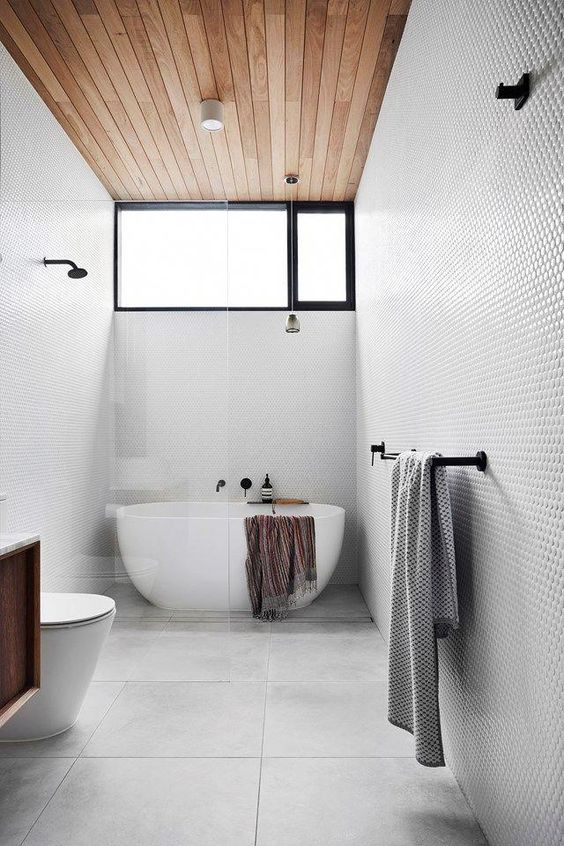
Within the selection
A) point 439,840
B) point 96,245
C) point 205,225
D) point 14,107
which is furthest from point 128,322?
point 439,840

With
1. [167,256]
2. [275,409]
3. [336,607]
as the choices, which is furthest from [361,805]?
[275,409]

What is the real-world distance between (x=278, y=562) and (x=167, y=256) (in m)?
1.86

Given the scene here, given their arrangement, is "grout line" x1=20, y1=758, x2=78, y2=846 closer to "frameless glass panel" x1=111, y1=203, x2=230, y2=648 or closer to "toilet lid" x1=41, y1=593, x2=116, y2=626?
"toilet lid" x1=41, y1=593, x2=116, y2=626

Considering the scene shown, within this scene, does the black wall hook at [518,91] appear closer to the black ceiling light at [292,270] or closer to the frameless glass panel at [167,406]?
the frameless glass panel at [167,406]

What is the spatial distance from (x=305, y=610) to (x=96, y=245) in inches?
94.3

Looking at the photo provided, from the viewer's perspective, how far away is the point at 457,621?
1.69 meters

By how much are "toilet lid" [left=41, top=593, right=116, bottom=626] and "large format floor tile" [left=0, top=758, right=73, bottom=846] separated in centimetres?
45

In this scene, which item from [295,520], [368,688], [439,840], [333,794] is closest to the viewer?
[439,840]

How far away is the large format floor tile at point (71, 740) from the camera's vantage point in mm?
2068

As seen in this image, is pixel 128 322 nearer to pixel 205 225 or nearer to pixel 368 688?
pixel 205 225

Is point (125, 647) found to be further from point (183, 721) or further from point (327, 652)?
point (327, 652)

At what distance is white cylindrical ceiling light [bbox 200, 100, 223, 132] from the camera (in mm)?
3012

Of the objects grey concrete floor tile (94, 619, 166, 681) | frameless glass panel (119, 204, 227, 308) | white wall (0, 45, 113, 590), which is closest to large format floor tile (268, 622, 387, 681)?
grey concrete floor tile (94, 619, 166, 681)

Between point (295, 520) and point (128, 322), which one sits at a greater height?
point (128, 322)
